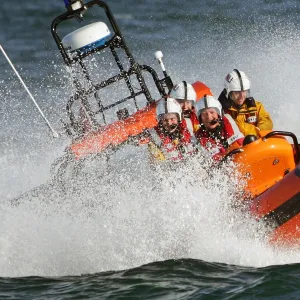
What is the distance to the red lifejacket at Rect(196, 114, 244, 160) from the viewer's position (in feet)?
24.7

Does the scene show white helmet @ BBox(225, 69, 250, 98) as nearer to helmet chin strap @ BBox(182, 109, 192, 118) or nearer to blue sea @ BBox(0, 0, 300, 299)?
helmet chin strap @ BBox(182, 109, 192, 118)

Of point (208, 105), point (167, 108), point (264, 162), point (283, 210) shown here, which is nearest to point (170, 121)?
point (167, 108)

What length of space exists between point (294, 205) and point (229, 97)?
2.16 metres

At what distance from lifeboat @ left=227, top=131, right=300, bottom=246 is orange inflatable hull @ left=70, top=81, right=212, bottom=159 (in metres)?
1.30

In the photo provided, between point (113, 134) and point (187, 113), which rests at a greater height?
point (113, 134)

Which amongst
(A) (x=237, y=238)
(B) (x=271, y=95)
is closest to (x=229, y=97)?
(A) (x=237, y=238)

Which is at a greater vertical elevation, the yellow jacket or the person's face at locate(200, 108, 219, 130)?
the person's face at locate(200, 108, 219, 130)

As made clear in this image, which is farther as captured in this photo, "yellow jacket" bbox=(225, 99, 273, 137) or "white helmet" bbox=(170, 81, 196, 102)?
"white helmet" bbox=(170, 81, 196, 102)

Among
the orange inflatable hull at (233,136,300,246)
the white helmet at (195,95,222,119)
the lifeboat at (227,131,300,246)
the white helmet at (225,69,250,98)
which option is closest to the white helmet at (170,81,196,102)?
the white helmet at (225,69,250,98)

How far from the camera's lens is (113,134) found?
27.5ft

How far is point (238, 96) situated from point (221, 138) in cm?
94

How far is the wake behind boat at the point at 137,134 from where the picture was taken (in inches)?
263

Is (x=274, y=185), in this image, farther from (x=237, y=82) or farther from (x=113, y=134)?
(x=113, y=134)

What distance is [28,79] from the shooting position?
1422 centimetres
